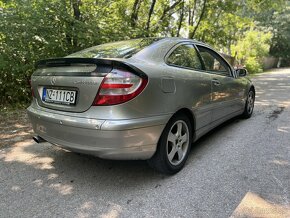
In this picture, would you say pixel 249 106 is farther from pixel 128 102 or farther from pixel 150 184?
pixel 128 102

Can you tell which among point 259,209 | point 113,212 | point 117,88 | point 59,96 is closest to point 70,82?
point 59,96

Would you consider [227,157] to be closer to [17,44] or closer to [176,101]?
[176,101]

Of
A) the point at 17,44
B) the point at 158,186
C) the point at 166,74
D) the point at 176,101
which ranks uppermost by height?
the point at 17,44

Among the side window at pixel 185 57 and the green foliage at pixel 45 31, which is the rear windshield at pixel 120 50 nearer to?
the side window at pixel 185 57

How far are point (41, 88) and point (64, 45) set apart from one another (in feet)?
12.7

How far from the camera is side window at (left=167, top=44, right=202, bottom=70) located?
10.5 feet

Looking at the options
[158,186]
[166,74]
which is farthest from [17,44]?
[158,186]

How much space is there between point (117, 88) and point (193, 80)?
3.77ft

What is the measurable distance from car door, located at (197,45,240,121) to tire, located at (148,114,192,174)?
764mm

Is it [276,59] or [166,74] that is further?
[276,59]

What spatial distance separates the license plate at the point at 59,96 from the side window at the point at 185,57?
1116mm

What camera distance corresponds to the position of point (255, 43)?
24.2 metres

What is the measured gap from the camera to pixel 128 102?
8.14 feet

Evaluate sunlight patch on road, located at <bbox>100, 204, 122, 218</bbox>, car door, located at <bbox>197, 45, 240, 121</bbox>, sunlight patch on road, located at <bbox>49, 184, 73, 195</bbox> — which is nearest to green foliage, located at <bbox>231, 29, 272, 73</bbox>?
car door, located at <bbox>197, 45, 240, 121</bbox>
